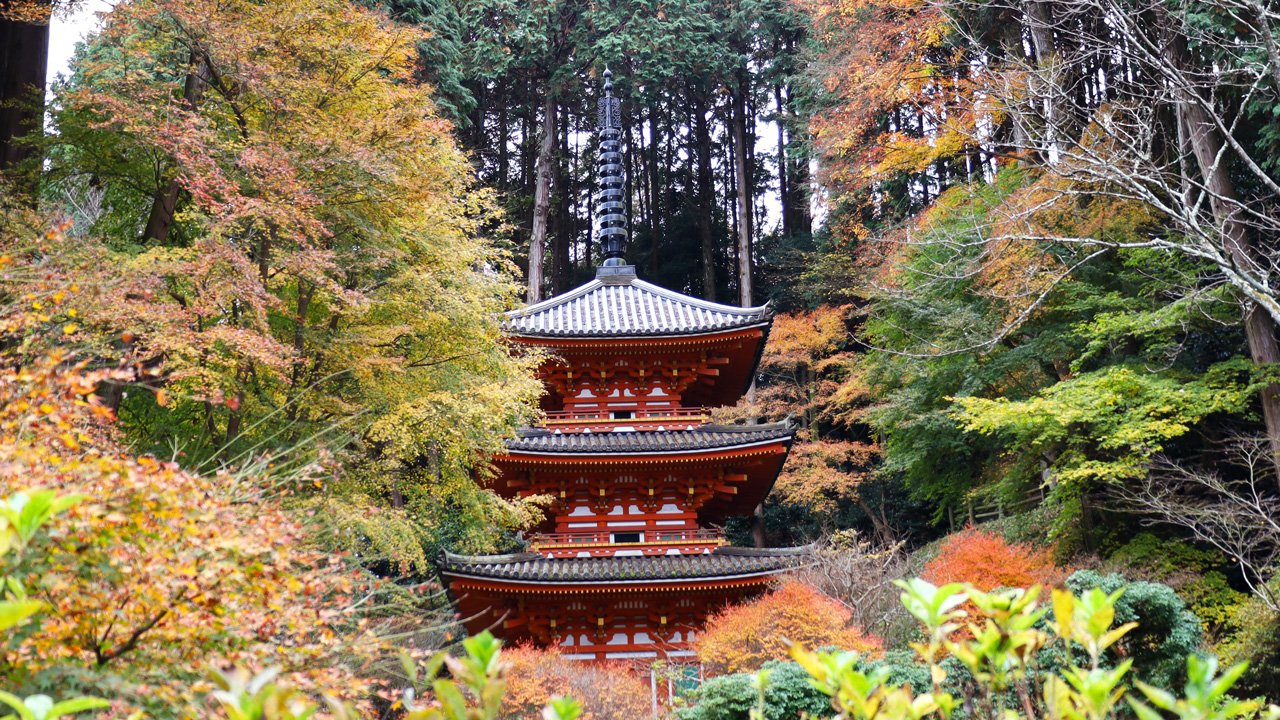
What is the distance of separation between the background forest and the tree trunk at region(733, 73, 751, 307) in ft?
14.4

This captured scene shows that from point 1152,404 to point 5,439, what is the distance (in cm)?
1149

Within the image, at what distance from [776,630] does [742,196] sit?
16918 mm

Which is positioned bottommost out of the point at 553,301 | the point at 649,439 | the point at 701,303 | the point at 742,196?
the point at 649,439

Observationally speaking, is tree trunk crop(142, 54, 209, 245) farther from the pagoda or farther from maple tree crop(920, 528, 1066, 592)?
maple tree crop(920, 528, 1066, 592)

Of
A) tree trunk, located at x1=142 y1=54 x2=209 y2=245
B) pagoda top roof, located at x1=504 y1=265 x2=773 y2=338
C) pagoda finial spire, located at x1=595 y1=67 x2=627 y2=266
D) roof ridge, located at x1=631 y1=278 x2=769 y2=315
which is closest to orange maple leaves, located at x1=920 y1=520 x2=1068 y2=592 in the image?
pagoda top roof, located at x1=504 y1=265 x2=773 y2=338

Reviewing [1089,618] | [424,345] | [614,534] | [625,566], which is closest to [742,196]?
[614,534]

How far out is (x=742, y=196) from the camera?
24188 millimetres

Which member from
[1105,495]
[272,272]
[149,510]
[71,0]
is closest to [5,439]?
[149,510]

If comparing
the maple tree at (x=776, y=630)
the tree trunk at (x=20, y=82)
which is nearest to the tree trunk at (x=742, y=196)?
the maple tree at (x=776, y=630)

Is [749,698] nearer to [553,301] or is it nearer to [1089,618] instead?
[1089,618]

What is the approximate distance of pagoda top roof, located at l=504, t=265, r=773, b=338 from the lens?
11.2 meters

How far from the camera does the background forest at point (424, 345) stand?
3533mm

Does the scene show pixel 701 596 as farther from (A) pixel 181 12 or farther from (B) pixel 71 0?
(B) pixel 71 0

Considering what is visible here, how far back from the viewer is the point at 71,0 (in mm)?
7781
